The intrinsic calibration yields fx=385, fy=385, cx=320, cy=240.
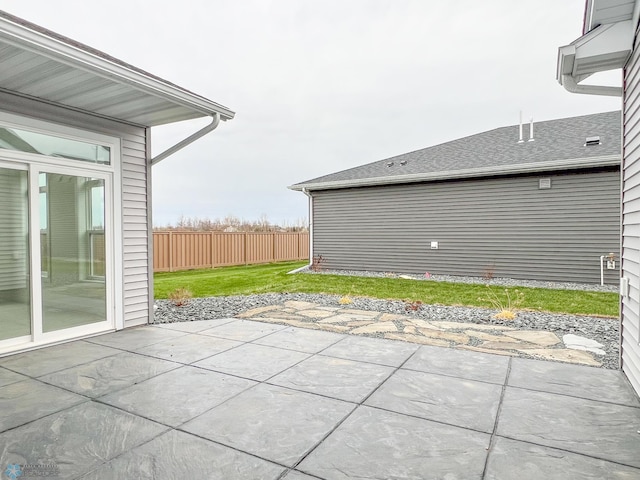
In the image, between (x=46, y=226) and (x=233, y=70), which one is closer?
(x=46, y=226)

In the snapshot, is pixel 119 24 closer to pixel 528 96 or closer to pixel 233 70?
pixel 233 70

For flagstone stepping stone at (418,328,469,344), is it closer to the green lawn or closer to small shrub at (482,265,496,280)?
the green lawn

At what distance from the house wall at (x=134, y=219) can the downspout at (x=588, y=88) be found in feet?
14.5

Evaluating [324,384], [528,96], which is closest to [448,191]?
[528,96]

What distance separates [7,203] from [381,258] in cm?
822

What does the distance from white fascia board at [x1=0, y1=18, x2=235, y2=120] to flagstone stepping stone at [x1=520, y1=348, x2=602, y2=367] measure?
3917 mm

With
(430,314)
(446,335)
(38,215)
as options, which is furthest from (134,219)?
(430,314)

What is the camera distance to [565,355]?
3.45 m

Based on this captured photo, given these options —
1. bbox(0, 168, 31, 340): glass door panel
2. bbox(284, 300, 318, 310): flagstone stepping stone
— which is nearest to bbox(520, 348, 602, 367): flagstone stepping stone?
bbox(284, 300, 318, 310): flagstone stepping stone

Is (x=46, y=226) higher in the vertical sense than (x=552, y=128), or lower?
lower

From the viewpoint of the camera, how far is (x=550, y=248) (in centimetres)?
824

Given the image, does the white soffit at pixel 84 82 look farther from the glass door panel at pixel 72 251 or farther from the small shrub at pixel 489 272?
the small shrub at pixel 489 272

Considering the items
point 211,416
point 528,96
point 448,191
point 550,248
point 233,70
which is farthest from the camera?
point 528,96

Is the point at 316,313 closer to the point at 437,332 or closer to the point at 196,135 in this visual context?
the point at 437,332
